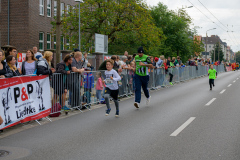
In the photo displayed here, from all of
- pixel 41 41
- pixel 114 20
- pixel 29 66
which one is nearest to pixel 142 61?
pixel 29 66

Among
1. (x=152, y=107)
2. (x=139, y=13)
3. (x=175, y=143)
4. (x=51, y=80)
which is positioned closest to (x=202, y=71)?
(x=139, y=13)

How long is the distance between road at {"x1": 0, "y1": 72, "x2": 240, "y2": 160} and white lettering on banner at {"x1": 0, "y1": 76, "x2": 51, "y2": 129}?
0.47 m

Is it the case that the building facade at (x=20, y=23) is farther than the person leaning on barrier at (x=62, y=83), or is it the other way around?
the building facade at (x=20, y=23)

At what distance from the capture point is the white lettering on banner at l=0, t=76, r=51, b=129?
834 centimetres

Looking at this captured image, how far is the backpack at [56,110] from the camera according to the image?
34.5ft

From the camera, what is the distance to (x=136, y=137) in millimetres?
7418

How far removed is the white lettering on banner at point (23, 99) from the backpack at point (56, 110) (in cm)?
24

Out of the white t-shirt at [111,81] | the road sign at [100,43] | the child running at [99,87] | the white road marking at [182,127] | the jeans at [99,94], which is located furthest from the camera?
the road sign at [100,43]

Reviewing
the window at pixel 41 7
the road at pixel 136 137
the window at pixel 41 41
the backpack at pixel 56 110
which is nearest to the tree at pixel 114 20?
the window at pixel 41 41

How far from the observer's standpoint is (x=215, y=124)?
8.87 m

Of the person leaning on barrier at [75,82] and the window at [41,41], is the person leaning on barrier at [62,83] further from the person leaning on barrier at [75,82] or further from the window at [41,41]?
the window at [41,41]

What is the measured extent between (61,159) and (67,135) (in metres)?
2.06

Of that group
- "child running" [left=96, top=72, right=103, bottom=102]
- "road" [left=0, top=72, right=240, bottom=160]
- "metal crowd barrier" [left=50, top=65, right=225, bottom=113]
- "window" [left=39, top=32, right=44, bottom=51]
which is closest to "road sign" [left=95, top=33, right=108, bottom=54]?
"metal crowd barrier" [left=50, top=65, right=225, bottom=113]

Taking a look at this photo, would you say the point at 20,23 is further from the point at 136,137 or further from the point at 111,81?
the point at 136,137
